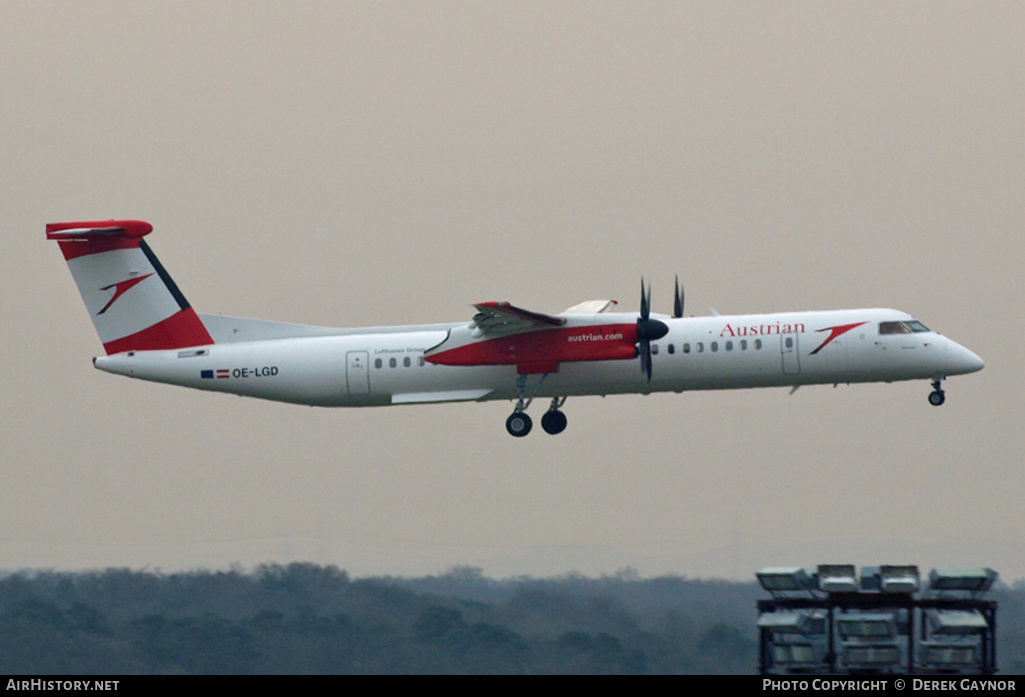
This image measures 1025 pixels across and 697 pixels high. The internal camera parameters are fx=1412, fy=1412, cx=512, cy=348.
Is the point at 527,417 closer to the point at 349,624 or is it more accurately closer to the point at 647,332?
the point at 647,332

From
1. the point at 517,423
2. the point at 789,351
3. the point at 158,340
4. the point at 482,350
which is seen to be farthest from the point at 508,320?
the point at 158,340

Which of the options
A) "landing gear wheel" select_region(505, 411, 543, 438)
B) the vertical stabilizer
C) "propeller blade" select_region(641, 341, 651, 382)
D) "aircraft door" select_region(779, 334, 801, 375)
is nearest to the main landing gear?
"landing gear wheel" select_region(505, 411, 543, 438)

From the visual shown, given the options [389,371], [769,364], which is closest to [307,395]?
[389,371]

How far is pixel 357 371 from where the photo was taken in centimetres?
3212

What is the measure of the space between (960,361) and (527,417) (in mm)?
9850

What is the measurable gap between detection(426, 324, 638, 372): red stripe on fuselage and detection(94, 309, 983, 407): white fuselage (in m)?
0.20

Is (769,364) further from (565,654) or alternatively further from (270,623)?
(270,623)

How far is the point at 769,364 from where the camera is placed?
3098cm

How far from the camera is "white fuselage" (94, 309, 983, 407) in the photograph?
31.0 meters

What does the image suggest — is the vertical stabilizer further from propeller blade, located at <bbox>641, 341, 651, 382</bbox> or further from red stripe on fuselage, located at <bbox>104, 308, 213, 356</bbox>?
propeller blade, located at <bbox>641, 341, 651, 382</bbox>

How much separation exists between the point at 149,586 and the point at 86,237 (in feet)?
27.8

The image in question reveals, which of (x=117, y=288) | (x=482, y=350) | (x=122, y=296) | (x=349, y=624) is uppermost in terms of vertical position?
(x=117, y=288)

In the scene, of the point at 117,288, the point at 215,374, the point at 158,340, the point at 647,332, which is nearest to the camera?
the point at 647,332

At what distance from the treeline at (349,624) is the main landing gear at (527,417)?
11.7 ft
